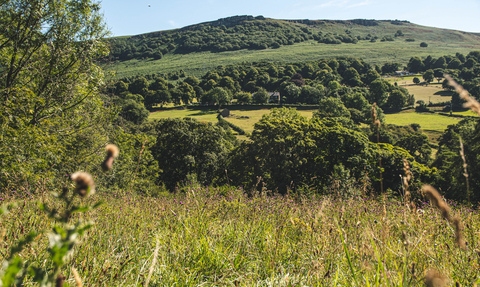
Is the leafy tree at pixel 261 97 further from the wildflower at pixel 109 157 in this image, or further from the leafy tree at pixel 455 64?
the leafy tree at pixel 455 64

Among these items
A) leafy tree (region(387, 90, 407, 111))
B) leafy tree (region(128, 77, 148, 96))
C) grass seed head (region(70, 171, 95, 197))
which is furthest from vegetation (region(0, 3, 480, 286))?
leafy tree (region(128, 77, 148, 96))

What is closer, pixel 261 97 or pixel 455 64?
pixel 261 97

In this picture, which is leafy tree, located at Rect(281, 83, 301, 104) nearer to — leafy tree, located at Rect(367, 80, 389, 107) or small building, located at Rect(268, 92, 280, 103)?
small building, located at Rect(268, 92, 280, 103)

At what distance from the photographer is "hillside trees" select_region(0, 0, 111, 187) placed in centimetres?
1030

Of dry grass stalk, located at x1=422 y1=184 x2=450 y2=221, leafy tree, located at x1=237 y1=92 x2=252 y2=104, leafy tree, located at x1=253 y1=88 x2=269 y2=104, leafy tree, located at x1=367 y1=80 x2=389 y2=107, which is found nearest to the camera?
dry grass stalk, located at x1=422 y1=184 x2=450 y2=221

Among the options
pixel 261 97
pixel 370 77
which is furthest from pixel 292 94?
pixel 370 77

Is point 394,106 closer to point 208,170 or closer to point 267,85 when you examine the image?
point 267,85

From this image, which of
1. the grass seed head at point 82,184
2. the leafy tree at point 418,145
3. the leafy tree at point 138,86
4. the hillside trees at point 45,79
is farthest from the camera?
the leafy tree at point 138,86

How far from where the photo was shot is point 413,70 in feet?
462

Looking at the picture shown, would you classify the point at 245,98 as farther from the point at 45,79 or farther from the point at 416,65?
the point at 416,65


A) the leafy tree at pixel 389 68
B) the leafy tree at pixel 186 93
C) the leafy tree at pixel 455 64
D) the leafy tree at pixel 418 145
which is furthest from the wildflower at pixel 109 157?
the leafy tree at pixel 455 64

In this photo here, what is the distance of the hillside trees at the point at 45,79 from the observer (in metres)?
10.3

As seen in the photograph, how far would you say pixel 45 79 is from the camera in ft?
40.1

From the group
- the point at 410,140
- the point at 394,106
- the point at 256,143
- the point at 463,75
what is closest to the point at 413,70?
the point at 463,75
